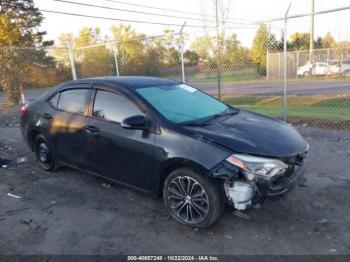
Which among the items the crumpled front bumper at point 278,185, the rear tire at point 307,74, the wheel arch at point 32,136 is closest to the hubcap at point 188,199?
the crumpled front bumper at point 278,185

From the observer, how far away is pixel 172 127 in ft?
11.4

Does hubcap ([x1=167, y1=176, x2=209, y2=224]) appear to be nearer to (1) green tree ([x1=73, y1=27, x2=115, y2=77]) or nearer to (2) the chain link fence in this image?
(2) the chain link fence

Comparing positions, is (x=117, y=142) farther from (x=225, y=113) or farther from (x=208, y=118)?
(x=225, y=113)

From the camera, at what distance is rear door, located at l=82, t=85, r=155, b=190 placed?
3.69 metres

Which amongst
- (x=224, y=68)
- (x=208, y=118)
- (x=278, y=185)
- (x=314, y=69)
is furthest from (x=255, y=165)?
(x=314, y=69)

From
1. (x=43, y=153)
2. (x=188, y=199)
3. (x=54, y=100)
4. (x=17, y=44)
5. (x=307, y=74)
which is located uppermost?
(x=17, y=44)

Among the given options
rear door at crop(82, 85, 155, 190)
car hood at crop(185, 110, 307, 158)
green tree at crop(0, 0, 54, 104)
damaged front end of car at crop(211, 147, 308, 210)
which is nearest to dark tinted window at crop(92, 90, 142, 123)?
rear door at crop(82, 85, 155, 190)

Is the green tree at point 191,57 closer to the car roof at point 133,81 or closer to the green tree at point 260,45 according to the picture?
the green tree at point 260,45

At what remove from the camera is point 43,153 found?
17.5ft

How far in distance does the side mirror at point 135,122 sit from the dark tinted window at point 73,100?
1.11 meters

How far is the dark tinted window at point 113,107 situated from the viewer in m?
3.84

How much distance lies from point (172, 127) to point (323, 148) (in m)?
3.92

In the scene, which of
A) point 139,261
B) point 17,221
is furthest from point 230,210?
point 17,221

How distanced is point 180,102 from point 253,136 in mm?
1177
